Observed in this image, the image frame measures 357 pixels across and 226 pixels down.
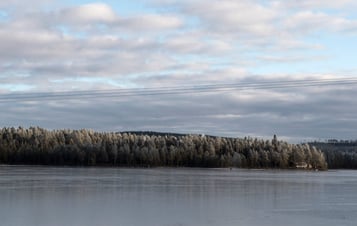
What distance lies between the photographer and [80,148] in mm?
95938

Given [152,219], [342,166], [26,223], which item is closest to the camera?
[26,223]

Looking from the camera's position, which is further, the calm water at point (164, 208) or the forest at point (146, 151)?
the forest at point (146, 151)

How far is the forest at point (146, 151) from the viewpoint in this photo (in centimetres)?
9450

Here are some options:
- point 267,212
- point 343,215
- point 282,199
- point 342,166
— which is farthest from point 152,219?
point 342,166

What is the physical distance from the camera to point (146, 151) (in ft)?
313

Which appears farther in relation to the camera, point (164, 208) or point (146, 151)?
point (146, 151)

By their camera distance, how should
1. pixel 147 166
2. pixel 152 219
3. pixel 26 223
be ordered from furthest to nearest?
pixel 147 166 < pixel 152 219 < pixel 26 223

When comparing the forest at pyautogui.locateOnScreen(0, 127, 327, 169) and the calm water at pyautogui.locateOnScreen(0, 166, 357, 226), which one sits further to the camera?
the forest at pyautogui.locateOnScreen(0, 127, 327, 169)

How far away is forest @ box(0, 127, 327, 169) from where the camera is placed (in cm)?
9450

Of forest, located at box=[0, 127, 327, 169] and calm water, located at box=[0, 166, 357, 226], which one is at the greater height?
forest, located at box=[0, 127, 327, 169]

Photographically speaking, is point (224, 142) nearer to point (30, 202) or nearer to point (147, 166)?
point (147, 166)

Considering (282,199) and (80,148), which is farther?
(80,148)

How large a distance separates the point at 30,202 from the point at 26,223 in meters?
6.11

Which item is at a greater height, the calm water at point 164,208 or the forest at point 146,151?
the forest at point 146,151
